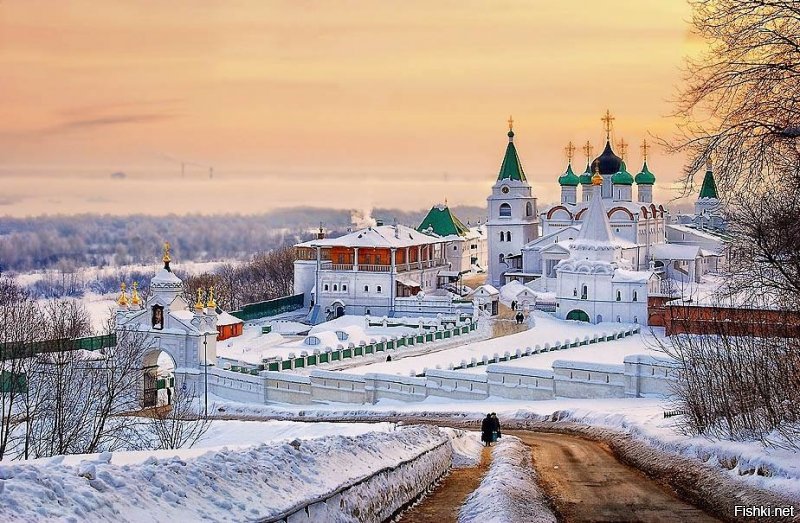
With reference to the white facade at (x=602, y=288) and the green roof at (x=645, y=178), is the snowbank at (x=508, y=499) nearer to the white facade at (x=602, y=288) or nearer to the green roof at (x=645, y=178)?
the white facade at (x=602, y=288)

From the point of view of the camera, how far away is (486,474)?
650 inches

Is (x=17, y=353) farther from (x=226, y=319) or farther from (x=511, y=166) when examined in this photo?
(x=511, y=166)

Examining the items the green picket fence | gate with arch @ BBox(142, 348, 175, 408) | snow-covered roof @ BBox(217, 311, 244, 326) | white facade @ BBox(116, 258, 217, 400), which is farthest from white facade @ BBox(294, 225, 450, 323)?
white facade @ BBox(116, 258, 217, 400)

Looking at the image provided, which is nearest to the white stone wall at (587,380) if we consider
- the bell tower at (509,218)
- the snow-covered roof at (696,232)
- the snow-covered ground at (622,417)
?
the snow-covered ground at (622,417)

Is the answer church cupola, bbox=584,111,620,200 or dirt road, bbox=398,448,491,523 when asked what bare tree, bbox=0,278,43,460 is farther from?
church cupola, bbox=584,111,620,200

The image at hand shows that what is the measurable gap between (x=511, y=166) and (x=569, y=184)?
235 inches

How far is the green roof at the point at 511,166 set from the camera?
71.9 m

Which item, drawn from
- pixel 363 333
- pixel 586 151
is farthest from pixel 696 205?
pixel 363 333

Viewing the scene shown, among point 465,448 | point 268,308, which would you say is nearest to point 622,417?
point 465,448

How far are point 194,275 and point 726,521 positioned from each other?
59.6m

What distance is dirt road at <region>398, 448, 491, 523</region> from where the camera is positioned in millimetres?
12930

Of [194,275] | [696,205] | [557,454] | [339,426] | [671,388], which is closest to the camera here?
[557,454]

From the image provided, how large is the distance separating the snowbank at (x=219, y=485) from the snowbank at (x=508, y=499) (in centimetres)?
93

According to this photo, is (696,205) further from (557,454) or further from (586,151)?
(557,454)
